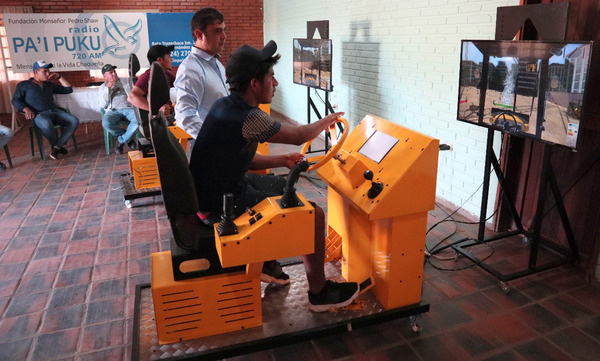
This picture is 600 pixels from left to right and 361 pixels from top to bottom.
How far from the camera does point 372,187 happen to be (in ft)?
7.08

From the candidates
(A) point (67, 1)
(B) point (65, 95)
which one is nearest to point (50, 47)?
(A) point (67, 1)


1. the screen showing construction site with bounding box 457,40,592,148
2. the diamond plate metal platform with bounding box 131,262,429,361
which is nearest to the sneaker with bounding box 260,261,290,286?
the diamond plate metal platform with bounding box 131,262,429,361

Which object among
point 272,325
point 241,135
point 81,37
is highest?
point 81,37

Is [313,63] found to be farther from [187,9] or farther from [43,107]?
[187,9]

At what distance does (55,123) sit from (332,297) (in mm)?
5631

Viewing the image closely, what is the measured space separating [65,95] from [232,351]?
6.01m

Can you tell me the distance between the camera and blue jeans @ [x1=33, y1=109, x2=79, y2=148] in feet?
19.9

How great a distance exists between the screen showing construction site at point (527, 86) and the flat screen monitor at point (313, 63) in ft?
7.48

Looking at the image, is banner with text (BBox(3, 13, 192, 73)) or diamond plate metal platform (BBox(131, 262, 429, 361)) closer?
diamond plate metal platform (BBox(131, 262, 429, 361))

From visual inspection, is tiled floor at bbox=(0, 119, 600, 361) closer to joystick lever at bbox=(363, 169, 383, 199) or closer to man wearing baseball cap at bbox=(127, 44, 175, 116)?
joystick lever at bbox=(363, 169, 383, 199)

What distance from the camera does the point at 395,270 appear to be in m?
2.31

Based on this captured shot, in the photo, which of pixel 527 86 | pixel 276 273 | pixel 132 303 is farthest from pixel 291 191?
pixel 527 86

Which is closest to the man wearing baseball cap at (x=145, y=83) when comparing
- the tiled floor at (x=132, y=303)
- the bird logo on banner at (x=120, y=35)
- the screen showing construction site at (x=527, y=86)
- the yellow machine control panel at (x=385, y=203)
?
the tiled floor at (x=132, y=303)

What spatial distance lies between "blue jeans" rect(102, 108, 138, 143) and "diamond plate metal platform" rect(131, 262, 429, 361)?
422 cm
